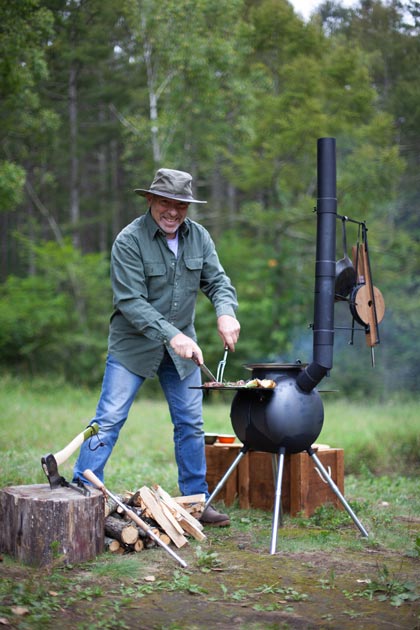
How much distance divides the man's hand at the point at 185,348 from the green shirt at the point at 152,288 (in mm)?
176

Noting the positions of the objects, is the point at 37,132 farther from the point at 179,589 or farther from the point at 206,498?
the point at 179,589

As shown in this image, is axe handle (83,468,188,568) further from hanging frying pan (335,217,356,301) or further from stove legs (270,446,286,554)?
hanging frying pan (335,217,356,301)

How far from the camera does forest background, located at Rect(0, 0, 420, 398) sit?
41.1 feet

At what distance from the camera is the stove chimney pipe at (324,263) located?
4.33 m

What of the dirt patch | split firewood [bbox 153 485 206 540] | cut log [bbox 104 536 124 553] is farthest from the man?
the dirt patch

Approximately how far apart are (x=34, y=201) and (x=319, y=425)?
16319 mm

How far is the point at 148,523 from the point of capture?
13.8ft

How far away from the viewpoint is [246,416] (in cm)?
443

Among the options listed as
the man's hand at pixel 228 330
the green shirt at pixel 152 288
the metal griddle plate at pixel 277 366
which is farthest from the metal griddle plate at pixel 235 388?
the green shirt at pixel 152 288

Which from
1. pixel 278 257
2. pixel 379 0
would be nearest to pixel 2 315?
pixel 278 257

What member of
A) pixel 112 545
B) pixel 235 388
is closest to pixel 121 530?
pixel 112 545

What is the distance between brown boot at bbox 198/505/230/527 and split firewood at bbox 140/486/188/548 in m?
0.44

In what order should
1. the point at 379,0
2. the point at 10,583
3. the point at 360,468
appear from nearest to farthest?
1. the point at 10,583
2. the point at 360,468
3. the point at 379,0

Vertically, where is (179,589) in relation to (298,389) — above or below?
below
